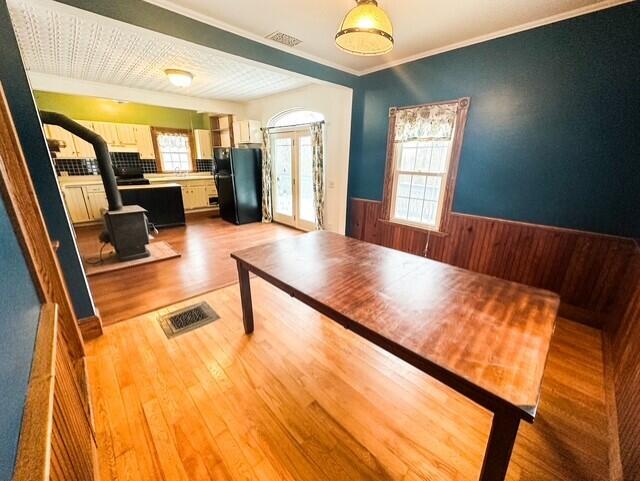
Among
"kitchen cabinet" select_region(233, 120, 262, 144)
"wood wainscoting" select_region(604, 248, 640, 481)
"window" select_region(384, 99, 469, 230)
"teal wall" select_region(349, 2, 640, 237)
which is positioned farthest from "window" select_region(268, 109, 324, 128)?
"wood wainscoting" select_region(604, 248, 640, 481)

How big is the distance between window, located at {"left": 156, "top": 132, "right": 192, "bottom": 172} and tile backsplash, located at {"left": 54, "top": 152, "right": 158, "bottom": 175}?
0.29 metres

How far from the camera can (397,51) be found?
2.86 metres

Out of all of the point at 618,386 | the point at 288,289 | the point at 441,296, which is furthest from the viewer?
the point at 618,386

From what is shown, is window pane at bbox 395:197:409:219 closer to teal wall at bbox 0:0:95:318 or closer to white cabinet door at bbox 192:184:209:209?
teal wall at bbox 0:0:95:318

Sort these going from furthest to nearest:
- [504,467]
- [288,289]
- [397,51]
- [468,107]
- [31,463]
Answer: [397,51]
[468,107]
[288,289]
[504,467]
[31,463]

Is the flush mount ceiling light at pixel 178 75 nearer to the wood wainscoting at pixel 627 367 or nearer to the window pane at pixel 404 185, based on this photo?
the window pane at pixel 404 185

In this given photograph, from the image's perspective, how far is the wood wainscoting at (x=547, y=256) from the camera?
7.15ft

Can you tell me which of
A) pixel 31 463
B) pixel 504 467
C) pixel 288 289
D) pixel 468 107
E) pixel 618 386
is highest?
pixel 468 107

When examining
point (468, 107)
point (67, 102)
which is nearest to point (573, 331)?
point (468, 107)

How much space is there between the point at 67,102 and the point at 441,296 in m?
7.40

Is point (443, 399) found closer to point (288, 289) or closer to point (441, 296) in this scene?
point (441, 296)

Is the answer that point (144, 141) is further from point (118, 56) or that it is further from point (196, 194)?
point (118, 56)

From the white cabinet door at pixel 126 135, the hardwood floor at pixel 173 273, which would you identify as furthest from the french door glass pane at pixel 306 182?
the white cabinet door at pixel 126 135

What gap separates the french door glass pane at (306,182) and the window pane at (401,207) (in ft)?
5.76
